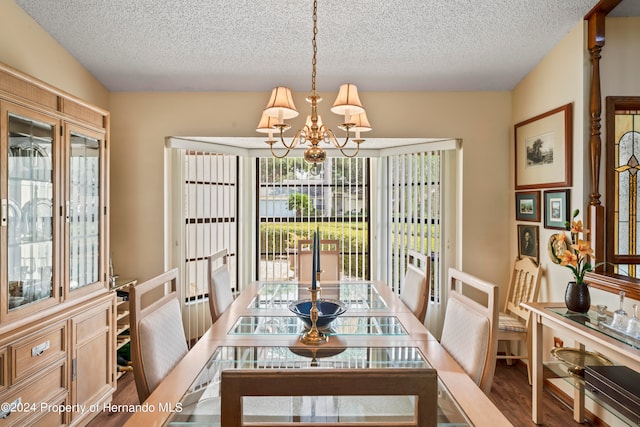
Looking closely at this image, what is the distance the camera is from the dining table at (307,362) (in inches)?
44.2

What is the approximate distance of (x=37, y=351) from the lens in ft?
6.39

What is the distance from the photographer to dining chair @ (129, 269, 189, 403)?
4.52 ft

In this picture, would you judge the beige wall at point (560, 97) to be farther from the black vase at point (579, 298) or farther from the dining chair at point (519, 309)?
the black vase at point (579, 298)

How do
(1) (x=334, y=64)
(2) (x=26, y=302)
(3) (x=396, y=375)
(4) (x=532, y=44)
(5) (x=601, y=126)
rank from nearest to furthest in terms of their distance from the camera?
(3) (x=396, y=375), (2) (x=26, y=302), (5) (x=601, y=126), (4) (x=532, y=44), (1) (x=334, y=64)

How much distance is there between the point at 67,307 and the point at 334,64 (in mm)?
2506

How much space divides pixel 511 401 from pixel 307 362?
6.62 feet

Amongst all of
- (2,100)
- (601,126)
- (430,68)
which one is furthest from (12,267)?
(601,126)

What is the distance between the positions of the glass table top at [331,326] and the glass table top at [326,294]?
0.22 metres

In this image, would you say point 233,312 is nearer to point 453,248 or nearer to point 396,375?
point 396,375

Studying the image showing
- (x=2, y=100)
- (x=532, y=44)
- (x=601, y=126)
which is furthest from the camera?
(x=532, y=44)

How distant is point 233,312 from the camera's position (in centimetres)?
212

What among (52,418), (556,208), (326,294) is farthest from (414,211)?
(52,418)

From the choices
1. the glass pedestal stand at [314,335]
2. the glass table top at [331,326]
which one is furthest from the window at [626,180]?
the glass pedestal stand at [314,335]

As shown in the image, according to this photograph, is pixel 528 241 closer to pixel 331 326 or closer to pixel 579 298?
pixel 579 298
